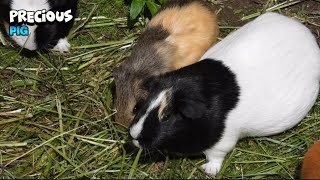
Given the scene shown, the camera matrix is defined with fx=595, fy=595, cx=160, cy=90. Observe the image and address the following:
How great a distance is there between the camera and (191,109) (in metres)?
2.68

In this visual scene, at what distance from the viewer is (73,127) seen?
320 centimetres

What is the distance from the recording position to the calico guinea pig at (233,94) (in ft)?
8.98

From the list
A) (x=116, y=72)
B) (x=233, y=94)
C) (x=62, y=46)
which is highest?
(x=233, y=94)

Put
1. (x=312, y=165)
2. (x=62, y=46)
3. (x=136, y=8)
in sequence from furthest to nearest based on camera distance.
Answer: (x=62, y=46)
(x=136, y=8)
(x=312, y=165)

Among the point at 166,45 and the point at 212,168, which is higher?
the point at 166,45

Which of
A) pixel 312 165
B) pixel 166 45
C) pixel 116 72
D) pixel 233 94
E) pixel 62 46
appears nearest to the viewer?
pixel 312 165

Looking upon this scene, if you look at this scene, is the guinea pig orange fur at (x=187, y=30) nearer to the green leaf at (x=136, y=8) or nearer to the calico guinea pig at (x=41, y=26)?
the green leaf at (x=136, y=8)

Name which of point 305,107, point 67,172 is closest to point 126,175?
point 67,172

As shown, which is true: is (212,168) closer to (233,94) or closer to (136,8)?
(233,94)

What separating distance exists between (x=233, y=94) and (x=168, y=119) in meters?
0.36

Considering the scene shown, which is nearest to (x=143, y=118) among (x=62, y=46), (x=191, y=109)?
(x=191, y=109)

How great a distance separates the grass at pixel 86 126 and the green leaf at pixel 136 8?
0.68 ft

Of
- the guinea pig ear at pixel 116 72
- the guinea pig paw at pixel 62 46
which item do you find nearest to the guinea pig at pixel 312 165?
the guinea pig ear at pixel 116 72

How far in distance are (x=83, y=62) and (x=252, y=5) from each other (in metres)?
1.14
